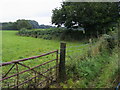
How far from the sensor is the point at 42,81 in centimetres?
250

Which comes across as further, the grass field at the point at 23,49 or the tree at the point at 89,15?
the tree at the point at 89,15

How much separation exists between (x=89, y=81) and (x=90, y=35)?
9.29 metres

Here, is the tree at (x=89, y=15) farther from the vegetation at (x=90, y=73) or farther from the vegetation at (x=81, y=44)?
the vegetation at (x=90, y=73)

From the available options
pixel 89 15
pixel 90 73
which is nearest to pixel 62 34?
pixel 89 15

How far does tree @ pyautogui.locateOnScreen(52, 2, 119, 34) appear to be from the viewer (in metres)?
9.91

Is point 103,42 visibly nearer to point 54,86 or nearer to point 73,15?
point 54,86

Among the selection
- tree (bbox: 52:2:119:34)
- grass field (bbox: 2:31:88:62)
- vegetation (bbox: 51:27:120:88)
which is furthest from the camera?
tree (bbox: 52:2:119:34)

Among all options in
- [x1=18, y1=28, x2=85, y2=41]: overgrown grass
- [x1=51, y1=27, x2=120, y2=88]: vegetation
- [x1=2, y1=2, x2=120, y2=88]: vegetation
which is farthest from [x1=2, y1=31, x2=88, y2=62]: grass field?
[x1=51, y1=27, x2=120, y2=88]: vegetation

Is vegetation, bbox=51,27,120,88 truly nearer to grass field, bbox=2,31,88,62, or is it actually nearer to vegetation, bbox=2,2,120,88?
vegetation, bbox=2,2,120,88

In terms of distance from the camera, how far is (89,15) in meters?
10.3

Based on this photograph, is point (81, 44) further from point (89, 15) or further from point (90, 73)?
point (90, 73)

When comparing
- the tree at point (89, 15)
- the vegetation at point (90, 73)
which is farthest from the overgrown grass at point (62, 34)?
the vegetation at point (90, 73)

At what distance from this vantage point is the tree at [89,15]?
991 cm

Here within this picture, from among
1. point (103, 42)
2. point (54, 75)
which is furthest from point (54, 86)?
point (103, 42)
